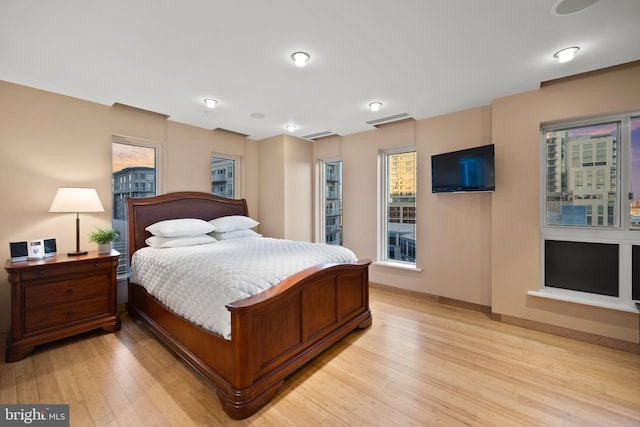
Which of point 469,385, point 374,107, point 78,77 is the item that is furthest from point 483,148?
point 78,77

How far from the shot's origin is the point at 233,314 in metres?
1.69

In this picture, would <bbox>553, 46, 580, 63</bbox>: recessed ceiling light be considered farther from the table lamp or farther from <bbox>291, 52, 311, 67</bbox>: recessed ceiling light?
the table lamp

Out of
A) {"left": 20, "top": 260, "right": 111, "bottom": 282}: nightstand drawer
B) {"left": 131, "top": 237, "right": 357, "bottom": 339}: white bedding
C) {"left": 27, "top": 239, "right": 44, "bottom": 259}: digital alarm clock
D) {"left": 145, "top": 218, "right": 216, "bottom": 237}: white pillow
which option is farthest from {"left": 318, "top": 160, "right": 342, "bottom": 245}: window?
{"left": 27, "top": 239, "right": 44, "bottom": 259}: digital alarm clock

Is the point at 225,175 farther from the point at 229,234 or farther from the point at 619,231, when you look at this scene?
the point at 619,231

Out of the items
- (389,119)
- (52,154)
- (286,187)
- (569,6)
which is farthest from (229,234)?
(569,6)

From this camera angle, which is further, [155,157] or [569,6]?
[155,157]

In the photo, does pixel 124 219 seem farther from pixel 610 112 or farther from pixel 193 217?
pixel 610 112

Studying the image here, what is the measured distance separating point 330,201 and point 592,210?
3407 mm

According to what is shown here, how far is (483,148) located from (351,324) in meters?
2.43

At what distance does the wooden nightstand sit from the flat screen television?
385cm

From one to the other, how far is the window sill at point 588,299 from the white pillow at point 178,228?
3819mm

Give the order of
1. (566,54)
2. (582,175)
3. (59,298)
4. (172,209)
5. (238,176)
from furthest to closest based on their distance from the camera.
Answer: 1. (238,176)
2. (172,209)
3. (582,175)
4. (59,298)
5. (566,54)

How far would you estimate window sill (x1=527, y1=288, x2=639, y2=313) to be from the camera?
248cm

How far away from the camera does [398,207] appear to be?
4.23m
